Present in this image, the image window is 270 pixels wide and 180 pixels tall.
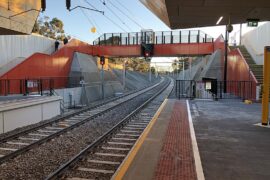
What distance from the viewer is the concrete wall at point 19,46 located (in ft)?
73.8

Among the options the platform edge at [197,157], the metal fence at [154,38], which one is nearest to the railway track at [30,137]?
the platform edge at [197,157]

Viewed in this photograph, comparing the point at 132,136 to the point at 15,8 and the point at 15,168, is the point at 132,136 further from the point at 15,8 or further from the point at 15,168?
the point at 15,8

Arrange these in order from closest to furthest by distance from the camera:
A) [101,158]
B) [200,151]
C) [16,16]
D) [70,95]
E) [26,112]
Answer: [200,151] → [101,158] → [26,112] → [16,16] → [70,95]

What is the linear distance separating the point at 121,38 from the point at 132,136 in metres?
28.8

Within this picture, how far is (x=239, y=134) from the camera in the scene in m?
9.69

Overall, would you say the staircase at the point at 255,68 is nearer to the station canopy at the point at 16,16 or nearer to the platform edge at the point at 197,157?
the platform edge at the point at 197,157

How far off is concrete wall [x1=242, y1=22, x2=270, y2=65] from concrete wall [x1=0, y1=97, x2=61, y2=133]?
1510cm

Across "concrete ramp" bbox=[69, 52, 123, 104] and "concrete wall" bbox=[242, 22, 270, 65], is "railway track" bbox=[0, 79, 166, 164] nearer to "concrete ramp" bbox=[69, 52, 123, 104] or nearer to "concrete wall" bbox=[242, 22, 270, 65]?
"concrete ramp" bbox=[69, 52, 123, 104]

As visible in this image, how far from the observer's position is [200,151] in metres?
7.60

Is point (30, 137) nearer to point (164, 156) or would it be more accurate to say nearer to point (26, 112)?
point (26, 112)

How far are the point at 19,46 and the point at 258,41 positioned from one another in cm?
1843

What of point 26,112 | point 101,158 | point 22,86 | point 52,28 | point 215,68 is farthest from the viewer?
point 52,28

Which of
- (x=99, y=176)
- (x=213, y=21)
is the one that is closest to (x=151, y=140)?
(x=99, y=176)

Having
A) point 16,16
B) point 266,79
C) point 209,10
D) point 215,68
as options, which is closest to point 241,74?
point 215,68
